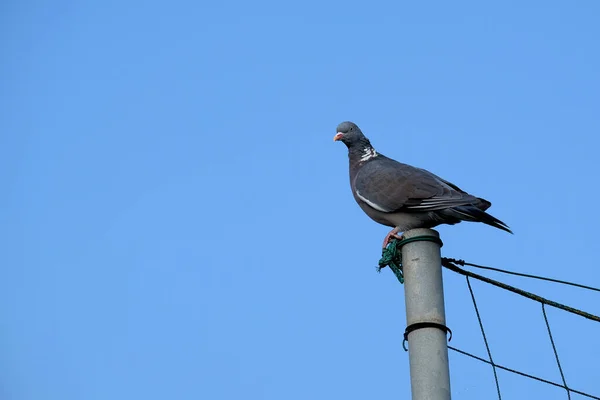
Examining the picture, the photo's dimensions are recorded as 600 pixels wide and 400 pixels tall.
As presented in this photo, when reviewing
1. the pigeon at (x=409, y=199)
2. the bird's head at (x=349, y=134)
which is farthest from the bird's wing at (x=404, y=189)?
the bird's head at (x=349, y=134)

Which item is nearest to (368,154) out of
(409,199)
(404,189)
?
(404,189)

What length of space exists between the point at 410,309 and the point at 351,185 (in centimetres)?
476

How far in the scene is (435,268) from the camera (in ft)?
13.5

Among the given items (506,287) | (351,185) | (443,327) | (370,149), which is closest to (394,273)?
(506,287)

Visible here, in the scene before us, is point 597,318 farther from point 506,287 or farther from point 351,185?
point 351,185

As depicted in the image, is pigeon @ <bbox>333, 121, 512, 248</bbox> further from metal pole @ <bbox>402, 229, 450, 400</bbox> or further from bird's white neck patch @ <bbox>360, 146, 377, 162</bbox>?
metal pole @ <bbox>402, 229, 450, 400</bbox>

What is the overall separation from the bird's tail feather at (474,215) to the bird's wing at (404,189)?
63 mm

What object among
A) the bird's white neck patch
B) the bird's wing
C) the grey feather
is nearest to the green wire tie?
the grey feather

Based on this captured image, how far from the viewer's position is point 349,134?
9594 mm

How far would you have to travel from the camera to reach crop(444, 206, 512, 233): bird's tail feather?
686 cm

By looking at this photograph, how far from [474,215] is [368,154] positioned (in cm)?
240

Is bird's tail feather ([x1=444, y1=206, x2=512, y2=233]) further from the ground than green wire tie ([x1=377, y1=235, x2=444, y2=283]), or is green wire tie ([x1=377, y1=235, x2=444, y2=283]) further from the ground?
bird's tail feather ([x1=444, y1=206, x2=512, y2=233])

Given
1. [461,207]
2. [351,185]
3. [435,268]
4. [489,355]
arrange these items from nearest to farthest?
[435,268], [489,355], [461,207], [351,185]

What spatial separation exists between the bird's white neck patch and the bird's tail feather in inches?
80.8
